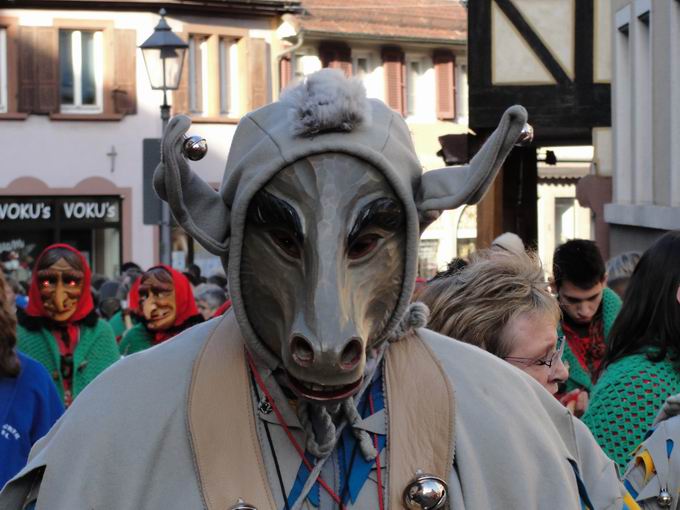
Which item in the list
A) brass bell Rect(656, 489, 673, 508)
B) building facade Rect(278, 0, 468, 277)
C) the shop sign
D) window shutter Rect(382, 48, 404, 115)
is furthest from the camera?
window shutter Rect(382, 48, 404, 115)

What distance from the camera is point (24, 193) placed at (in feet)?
101

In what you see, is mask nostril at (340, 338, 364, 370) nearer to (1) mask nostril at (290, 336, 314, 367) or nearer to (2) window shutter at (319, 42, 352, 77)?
(1) mask nostril at (290, 336, 314, 367)

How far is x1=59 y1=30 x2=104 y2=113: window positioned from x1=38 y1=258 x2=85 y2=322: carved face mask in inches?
932

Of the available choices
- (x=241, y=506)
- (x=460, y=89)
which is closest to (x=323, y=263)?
(x=241, y=506)

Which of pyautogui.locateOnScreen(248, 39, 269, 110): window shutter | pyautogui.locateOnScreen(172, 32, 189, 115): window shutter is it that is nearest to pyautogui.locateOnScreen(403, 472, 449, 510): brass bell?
pyautogui.locateOnScreen(172, 32, 189, 115): window shutter

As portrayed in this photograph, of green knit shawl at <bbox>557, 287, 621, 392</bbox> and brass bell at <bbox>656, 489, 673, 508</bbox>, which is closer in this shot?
brass bell at <bbox>656, 489, 673, 508</bbox>

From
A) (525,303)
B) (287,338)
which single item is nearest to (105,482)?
(287,338)

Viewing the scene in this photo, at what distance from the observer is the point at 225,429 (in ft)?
8.91

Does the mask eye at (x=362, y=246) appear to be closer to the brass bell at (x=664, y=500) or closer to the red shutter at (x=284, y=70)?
the brass bell at (x=664, y=500)

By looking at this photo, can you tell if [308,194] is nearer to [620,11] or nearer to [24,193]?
[620,11]

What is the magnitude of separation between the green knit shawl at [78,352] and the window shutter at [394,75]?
3147 cm

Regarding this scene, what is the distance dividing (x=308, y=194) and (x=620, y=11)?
13.7 metres

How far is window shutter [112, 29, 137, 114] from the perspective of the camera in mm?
31406

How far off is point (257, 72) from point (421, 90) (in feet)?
28.1
